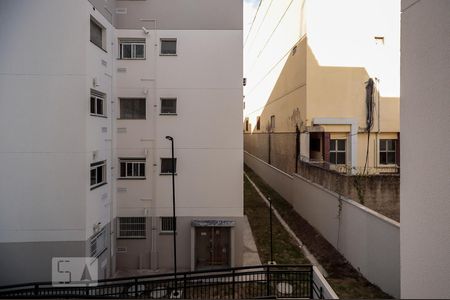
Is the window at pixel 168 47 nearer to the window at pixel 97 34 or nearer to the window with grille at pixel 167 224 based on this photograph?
the window at pixel 97 34

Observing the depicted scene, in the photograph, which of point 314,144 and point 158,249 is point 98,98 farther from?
point 314,144

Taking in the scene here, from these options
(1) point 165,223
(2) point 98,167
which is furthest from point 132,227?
(2) point 98,167

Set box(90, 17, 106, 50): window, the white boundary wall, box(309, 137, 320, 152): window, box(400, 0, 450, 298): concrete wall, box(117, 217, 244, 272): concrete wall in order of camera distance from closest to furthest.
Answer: box(400, 0, 450, 298): concrete wall < the white boundary wall < box(90, 17, 106, 50): window < box(117, 217, 244, 272): concrete wall < box(309, 137, 320, 152): window

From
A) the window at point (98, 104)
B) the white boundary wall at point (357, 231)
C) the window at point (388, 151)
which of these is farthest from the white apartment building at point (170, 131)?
the window at point (388, 151)

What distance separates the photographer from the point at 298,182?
17.8 metres

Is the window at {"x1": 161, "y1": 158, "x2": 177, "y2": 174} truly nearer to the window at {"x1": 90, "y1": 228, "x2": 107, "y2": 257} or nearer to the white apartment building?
the white apartment building

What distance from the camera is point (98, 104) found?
35.0 ft

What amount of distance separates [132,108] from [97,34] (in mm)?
2678

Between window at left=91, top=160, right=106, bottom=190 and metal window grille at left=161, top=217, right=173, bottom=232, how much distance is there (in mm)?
2510

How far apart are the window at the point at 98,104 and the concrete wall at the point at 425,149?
9.09 m

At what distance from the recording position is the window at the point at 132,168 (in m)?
12.0

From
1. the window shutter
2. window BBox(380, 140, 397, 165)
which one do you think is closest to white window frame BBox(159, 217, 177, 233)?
the window shutter

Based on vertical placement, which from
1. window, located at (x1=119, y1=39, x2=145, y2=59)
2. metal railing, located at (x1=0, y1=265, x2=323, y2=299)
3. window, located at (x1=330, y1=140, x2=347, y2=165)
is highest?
window, located at (x1=119, y1=39, x2=145, y2=59)

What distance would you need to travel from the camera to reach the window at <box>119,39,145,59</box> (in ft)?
39.4
